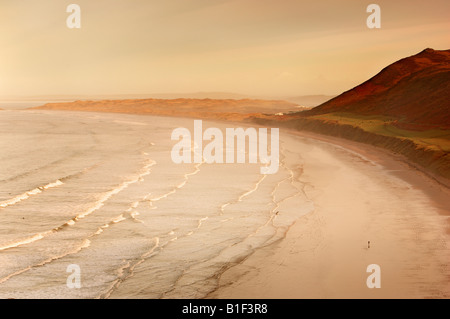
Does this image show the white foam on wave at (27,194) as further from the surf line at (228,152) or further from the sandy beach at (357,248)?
the sandy beach at (357,248)

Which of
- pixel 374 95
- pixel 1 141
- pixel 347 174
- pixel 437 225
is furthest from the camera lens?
pixel 374 95

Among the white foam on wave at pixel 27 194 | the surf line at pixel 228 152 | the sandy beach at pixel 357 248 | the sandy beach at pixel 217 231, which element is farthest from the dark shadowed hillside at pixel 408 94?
the white foam on wave at pixel 27 194

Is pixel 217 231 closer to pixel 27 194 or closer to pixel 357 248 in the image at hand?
pixel 357 248

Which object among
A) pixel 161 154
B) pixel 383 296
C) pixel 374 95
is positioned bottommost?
pixel 383 296

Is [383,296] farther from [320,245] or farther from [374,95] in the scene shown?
[374,95]

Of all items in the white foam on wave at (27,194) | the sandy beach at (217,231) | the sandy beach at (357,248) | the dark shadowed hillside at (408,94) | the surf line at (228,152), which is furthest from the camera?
the dark shadowed hillside at (408,94)

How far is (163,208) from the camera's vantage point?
44.4 feet

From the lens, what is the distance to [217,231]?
11469 mm

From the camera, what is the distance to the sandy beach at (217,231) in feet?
26.9

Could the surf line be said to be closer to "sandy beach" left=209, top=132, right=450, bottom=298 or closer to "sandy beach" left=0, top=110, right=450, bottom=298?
"sandy beach" left=0, top=110, right=450, bottom=298

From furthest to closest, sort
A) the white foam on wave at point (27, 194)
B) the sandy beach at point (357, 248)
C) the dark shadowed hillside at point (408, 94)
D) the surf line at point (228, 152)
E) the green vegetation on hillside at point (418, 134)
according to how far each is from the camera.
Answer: the dark shadowed hillside at point (408, 94) < the green vegetation on hillside at point (418, 134) < the surf line at point (228, 152) < the white foam on wave at point (27, 194) < the sandy beach at point (357, 248)
